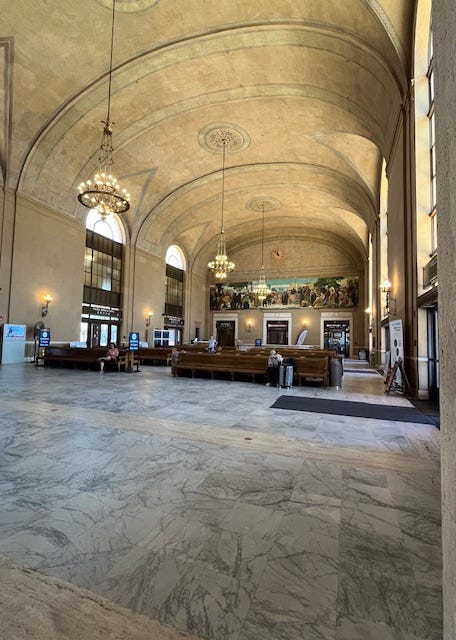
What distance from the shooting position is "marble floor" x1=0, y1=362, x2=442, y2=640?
1.46 metres

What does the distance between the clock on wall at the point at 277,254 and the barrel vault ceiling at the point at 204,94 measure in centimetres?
771

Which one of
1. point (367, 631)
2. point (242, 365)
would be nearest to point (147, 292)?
point (242, 365)

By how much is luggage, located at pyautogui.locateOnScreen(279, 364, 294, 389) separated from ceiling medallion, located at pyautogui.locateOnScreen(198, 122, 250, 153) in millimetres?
9406

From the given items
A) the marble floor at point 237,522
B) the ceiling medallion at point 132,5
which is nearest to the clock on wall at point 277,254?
the ceiling medallion at point 132,5

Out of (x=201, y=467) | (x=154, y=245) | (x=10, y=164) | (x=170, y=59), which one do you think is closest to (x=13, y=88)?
(x=10, y=164)

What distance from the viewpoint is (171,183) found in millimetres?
16344

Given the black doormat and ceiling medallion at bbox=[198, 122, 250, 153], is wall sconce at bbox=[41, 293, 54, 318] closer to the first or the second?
ceiling medallion at bbox=[198, 122, 250, 153]

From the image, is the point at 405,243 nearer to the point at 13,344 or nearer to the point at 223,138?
the point at 223,138

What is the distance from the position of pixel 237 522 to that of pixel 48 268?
13.5 m

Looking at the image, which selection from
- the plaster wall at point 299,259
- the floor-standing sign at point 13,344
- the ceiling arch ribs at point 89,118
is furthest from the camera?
the plaster wall at point 299,259

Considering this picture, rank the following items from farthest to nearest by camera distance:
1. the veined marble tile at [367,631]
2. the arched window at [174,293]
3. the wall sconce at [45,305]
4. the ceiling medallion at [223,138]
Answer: the arched window at [174,293] < the wall sconce at [45,305] < the ceiling medallion at [223,138] < the veined marble tile at [367,631]

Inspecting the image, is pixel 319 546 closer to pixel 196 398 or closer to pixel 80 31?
pixel 196 398

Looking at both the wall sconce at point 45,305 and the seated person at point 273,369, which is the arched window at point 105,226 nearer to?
the wall sconce at point 45,305

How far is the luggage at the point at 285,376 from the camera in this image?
25.8ft
